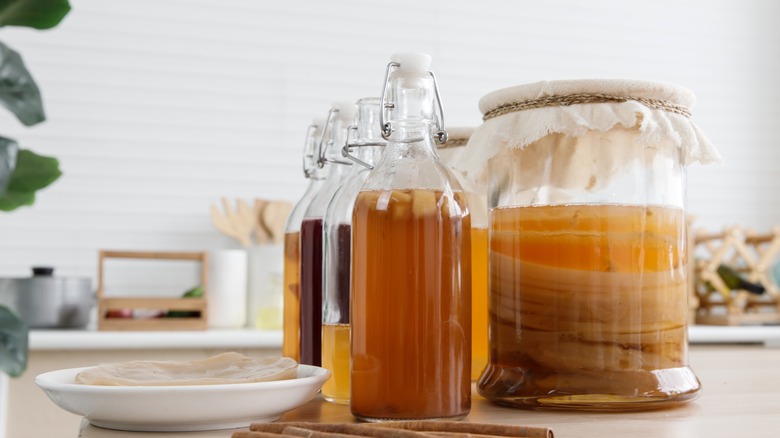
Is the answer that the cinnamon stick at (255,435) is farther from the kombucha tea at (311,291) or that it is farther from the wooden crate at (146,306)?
the wooden crate at (146,306)

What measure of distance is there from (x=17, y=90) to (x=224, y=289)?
1.82 metres

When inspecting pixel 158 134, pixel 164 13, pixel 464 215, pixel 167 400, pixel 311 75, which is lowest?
pixel 167 400

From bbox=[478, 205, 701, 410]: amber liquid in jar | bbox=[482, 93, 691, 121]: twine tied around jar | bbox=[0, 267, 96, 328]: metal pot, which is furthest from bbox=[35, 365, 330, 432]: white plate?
bbox=[0, 267, 96, 328]: metal pot

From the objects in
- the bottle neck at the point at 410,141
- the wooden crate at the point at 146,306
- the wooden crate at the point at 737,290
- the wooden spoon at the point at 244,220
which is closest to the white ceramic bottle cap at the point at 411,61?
the bottle neck at the point at 410,141

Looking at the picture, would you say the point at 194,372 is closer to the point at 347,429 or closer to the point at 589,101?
the point at 347,429

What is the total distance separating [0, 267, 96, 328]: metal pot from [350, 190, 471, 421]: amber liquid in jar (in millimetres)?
1597

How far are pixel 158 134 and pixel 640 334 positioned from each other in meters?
1.97

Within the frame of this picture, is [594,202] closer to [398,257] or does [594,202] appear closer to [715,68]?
[398,257]

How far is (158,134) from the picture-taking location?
245 cm

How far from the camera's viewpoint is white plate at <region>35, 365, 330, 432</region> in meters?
0.58

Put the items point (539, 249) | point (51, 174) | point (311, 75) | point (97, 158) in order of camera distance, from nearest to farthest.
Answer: point (51, 174), point (539, 249), point (97, 158), point (311, 75)

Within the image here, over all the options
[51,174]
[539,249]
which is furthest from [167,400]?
[539,249]

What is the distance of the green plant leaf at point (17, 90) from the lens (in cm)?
47

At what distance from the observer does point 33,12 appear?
0.49 m
